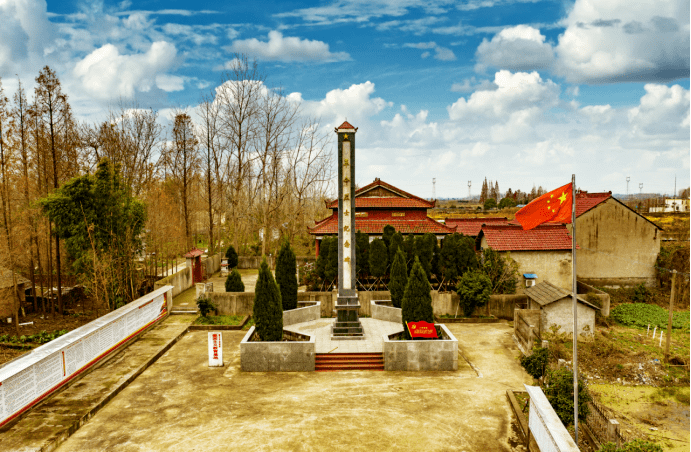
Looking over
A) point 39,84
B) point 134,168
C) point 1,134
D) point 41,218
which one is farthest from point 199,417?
point 134,168

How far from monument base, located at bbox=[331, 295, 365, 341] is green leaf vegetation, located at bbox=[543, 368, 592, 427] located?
26.4 ft

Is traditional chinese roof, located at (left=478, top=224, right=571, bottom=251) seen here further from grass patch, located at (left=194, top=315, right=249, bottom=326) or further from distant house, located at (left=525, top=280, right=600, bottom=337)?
grass patch, located at (left=194, top=315, right=249, bottom=326)

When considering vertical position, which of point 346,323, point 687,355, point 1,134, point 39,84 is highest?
point 39,84

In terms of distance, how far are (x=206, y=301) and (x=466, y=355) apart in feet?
39.5

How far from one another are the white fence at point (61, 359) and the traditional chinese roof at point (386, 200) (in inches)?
632

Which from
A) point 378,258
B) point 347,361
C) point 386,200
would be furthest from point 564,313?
point 386,200

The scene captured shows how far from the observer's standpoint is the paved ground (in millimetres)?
10016

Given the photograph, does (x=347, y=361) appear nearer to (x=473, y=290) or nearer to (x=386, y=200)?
(x=473, y=290)

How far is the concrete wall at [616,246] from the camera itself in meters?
26.7

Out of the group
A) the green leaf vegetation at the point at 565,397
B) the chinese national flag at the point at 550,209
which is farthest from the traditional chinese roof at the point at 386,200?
the green leaf vegetation at the point at 565,397

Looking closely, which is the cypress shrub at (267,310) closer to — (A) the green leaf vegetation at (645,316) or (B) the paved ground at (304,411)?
(B) the paved ground at (304,411)

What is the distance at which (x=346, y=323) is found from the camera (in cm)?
1706

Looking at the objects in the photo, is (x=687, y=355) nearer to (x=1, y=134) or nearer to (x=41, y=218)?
(x=41, y=218)

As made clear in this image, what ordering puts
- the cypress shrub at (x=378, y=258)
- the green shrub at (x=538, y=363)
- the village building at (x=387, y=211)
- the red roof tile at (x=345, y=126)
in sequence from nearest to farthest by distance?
the green shrub at (x=538, y=363) → the red roof tile at (x=345, y=126) → the cypress shrub at (x=378, y=258) → the village building at (x=387, y=211)
